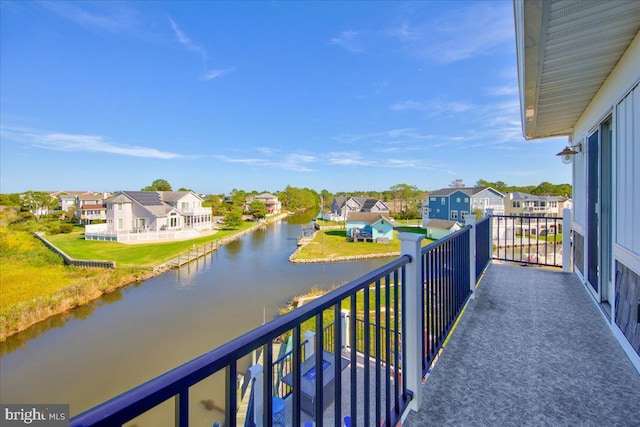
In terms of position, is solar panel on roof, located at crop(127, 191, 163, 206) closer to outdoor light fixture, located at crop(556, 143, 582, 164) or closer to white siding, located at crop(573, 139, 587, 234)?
outdoor light fixture, located at crop(556, 143, 582, 164)

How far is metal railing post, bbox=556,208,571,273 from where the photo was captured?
4590 mm

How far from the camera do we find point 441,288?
2.35 metres

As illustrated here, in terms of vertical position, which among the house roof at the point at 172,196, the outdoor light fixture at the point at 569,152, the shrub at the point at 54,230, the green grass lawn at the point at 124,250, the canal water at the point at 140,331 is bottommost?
the canal water at the point at 140,331

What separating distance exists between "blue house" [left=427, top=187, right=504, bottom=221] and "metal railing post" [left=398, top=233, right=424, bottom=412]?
2742 centimetres

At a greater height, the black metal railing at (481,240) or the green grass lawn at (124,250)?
the black metal railing at (481,240)

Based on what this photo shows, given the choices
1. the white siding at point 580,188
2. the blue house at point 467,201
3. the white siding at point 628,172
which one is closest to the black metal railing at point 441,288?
the white siding at point 628,172

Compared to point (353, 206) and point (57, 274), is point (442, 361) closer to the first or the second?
point (57, 274)

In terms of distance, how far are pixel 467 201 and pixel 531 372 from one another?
1093 inches

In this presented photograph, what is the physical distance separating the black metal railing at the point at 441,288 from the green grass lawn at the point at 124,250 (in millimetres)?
17164

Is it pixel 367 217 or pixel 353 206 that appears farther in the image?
pixel 353 206

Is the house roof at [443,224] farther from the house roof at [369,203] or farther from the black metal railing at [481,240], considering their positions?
the black metal railing at [481,240]

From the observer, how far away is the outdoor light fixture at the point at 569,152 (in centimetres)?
442

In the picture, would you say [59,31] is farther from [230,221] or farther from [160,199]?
[230,221]

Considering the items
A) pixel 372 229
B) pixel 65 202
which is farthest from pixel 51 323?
pixel 65 202
